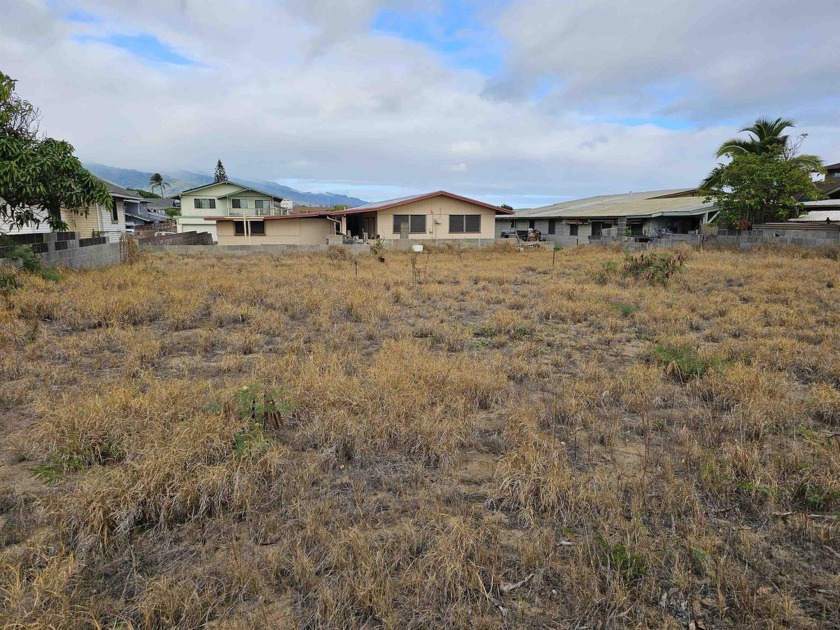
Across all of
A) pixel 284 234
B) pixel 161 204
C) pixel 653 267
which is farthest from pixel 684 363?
pixel 161 204

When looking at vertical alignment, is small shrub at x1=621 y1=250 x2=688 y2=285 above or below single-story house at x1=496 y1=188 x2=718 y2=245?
below

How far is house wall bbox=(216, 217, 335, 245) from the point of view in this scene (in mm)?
30953

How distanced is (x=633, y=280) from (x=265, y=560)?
11.6 m

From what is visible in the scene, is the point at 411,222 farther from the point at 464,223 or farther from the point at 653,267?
the point at 653,267

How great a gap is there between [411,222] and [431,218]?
4.01ft

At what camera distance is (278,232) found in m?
31.0

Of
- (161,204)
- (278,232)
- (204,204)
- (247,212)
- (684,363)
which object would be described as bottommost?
(684,363)

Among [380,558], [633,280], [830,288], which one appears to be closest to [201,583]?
[380,558]

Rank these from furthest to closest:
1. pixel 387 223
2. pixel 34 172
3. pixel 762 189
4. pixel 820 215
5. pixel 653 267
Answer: pixel 387 223
pixel 820 215
pixel 762 189
pixel 653 267
pixel 34 172

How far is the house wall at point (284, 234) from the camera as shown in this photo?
31.0m

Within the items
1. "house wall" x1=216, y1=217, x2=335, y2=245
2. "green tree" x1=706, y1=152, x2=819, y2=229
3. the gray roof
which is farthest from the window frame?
the gray roof

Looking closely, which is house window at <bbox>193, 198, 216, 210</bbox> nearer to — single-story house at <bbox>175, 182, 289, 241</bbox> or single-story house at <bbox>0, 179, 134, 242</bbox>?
single-story house at <bbox>175, 182, 289, 241</bbox>

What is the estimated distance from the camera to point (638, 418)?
4387mm

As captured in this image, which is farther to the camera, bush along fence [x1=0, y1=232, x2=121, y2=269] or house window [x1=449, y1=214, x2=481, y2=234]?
house window [x1=449, y1=214, x2=481, y2=234]
